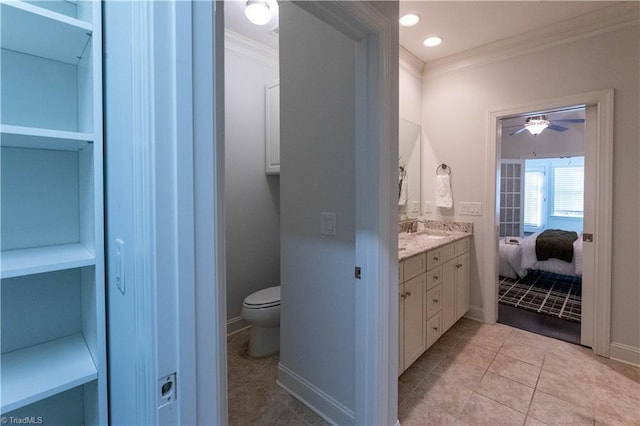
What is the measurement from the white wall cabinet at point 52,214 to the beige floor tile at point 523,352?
104 inches

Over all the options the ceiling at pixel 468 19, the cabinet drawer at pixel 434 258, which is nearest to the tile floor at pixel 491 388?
the cabinet drawer at pixel 434 258

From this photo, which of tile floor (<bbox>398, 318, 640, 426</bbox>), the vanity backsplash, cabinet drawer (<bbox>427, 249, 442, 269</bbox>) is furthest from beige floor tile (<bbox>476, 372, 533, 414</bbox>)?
the vanity backsplash

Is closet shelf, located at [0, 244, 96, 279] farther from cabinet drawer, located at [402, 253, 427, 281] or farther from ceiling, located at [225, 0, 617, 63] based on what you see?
ceiling, located at [225, 0, 617, 63]

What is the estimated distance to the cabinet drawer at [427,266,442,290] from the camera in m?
2.20

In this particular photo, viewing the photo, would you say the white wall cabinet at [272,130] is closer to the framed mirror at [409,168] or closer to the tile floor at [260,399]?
the framed mirror at [409,168]

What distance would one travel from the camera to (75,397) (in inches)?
38.6

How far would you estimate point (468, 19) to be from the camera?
2414 millimetres

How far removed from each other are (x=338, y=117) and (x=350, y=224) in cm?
55

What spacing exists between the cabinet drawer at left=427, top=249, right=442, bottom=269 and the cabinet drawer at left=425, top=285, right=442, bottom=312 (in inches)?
7.0

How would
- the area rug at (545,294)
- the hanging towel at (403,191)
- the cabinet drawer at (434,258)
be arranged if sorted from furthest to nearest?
1. the area rug at (545,294)
2. the hanging towel at (403,191)
3. the cabinet drawer at (434,258)

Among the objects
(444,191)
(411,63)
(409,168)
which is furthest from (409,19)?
(444,191)

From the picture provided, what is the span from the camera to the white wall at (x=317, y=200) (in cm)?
157

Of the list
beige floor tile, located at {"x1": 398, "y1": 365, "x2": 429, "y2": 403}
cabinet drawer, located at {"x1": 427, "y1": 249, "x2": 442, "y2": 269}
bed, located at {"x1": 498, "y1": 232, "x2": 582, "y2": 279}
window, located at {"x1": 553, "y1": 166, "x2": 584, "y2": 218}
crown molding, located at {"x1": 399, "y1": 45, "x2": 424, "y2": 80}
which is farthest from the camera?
window, located at {"x1": 553, "y1": 166, "x2": 584, "y2": 218}

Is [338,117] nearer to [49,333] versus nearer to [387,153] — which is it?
[387,153]
